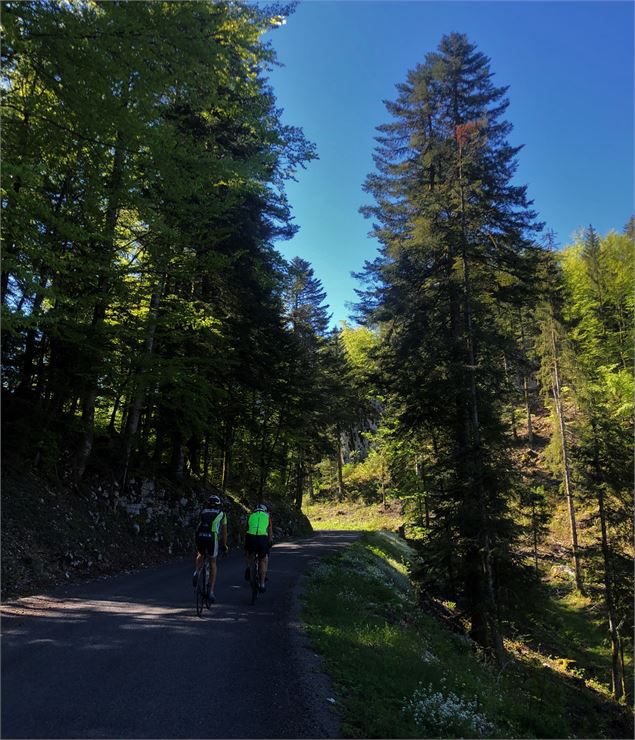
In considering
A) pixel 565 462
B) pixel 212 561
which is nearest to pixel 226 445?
pixel 212 561

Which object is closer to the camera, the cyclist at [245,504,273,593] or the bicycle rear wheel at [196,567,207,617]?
the bicycle rear wheel at [196,567,207,617]

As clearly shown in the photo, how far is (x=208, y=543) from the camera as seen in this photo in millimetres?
8828

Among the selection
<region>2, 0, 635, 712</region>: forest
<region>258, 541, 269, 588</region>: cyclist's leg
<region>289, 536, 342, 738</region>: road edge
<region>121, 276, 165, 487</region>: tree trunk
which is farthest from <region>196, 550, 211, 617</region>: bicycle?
<region>121, 276, 165, 487</region>: tree trunk

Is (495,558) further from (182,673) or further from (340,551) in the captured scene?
(182,673)

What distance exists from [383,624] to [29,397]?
11.7m

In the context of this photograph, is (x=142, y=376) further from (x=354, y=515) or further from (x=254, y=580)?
(x=354, y=515)

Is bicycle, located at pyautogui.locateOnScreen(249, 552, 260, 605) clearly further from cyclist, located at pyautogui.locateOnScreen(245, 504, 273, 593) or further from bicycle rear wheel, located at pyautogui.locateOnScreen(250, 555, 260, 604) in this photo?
cyclist, located at pyautogui.locateOnScreen(245, 504, 273, 593)

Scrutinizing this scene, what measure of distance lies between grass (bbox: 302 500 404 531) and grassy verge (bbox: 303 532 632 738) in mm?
25472

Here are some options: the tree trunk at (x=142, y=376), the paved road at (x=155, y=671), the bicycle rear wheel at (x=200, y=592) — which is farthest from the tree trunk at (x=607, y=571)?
the tree trunk at (x=142, y=376)

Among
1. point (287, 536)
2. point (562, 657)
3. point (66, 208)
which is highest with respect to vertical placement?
point (66, 208)

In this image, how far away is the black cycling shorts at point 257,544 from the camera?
31.7 ft

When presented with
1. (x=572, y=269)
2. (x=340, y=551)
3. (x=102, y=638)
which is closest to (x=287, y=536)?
(x=340, y=551)

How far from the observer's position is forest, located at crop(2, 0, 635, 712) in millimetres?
8188

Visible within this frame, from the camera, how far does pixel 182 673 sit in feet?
17.9
